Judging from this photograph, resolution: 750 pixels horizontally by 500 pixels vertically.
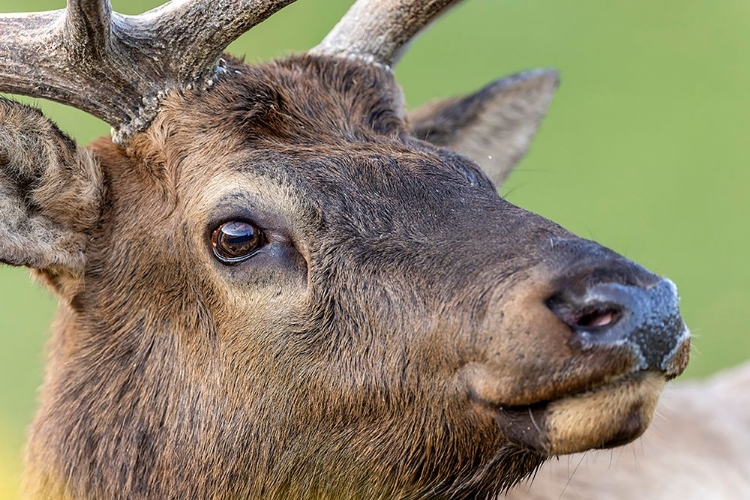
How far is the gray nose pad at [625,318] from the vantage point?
4.11 meters

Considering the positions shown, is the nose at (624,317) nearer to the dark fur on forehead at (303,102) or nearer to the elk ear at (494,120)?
the dark fur on forehead at (303,102)

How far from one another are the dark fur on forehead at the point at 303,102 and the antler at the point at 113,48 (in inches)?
9.4

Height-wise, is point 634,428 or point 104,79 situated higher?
point 104,79

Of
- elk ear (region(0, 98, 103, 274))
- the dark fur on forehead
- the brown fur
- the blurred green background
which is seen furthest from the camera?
the blurred green background

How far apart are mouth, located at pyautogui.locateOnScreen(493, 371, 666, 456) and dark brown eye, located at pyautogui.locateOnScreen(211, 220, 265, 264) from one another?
1.56 m

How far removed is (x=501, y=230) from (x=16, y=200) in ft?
8.21

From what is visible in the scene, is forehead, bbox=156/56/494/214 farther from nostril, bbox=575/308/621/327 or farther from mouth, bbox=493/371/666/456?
mouth, bbox=493/371/666/456

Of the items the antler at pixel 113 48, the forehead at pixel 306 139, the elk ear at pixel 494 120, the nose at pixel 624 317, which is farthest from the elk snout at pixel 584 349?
the elk ear at pixel 494 120

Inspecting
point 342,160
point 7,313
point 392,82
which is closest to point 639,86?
point 7,313

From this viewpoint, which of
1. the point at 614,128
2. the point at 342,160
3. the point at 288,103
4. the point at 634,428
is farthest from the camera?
the point at 614,128

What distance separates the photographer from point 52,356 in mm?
6035

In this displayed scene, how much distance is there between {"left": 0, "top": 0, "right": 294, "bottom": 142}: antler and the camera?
5.32 m

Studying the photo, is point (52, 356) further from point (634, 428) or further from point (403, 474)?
point (634, 428)

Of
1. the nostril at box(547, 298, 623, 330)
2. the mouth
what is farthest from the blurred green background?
the nostril at box(547, 298, 623, 330)
